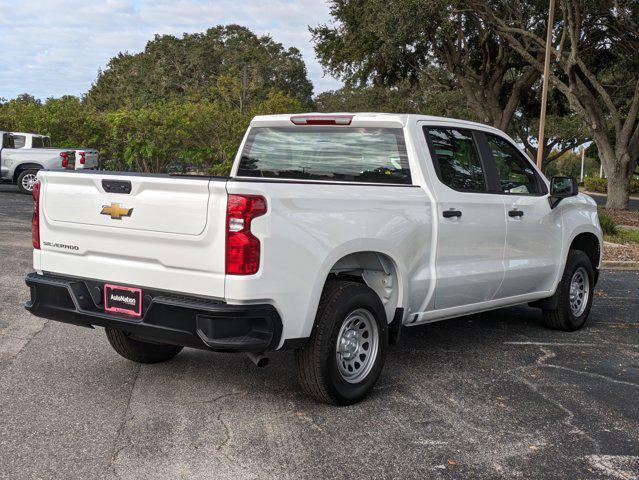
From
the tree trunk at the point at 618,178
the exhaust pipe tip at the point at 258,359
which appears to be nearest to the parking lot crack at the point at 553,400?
the exhaust pipe tip at the point at 258,359

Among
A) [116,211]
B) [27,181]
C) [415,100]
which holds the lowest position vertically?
[27,181]

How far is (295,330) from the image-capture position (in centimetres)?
475

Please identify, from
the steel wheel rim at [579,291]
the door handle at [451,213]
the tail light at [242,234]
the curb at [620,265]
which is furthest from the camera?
the curb at [620,265]

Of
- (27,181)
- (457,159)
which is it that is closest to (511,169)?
(457,159)

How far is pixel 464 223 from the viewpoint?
6.13 metres

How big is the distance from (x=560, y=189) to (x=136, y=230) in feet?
13.8

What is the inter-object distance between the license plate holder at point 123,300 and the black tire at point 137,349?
105cm

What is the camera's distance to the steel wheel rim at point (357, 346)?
→ 5196 millimetres

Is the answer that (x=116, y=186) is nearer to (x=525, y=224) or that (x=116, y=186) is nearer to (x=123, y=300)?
(x=123, y=300)

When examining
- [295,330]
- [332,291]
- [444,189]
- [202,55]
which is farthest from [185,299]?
[202,55]

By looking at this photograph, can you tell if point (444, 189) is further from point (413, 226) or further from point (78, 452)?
point (78, 452)

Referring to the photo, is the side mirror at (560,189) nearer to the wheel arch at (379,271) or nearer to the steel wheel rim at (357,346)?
the wheel arch at (379,271)

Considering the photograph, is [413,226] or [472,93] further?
[472,93]

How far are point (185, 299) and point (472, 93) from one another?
28271mm
